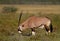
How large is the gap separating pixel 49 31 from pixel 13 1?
56cm

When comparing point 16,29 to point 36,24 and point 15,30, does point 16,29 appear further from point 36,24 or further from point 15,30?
point 36,24

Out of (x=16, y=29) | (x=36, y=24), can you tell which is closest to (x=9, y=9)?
(x=16, y=29)

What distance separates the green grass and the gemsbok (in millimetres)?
42

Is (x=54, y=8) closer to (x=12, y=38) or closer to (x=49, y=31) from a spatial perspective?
(x=49, y=31)

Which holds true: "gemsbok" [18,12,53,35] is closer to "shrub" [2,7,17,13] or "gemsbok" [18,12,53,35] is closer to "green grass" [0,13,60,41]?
"green grass" [0,13,60,41]

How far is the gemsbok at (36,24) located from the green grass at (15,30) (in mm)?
42

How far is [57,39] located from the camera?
1.68m

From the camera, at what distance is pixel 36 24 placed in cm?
177

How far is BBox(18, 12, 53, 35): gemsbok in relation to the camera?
173cm

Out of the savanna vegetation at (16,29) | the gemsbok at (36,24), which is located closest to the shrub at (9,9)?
the savanna vegetation at (16,29)

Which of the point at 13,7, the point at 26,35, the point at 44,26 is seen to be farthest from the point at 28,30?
the point at 13,7

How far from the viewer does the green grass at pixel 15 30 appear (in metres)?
1.68

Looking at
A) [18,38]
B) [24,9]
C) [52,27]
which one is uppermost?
[24,9]

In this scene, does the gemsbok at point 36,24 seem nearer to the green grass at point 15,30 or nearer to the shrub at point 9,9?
the green grass at point 15,30
